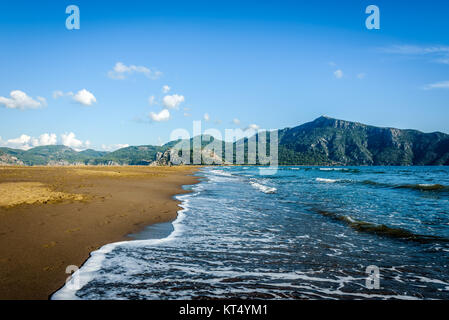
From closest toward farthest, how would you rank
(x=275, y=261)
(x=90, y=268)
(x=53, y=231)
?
1. (x=90, y=268)
2. (x=275, y=261)
3. (x=53, y=231)

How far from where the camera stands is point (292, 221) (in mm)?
13344

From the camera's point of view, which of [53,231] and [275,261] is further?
[53,231]

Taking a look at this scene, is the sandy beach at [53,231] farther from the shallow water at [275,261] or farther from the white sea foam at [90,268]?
the shallow water at [275,261]

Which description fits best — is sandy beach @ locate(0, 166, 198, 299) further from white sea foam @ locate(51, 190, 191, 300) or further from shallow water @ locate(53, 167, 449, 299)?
shallow water @ locate(53, 167, 449, 299)

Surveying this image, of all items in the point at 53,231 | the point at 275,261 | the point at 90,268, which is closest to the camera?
the point at 90,268

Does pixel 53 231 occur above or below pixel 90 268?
above

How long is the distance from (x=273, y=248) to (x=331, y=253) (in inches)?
79.3

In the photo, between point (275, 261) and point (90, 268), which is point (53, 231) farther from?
point (275, 261)

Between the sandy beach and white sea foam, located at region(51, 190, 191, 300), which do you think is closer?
white sea foam, located at region(51, 190, 191, 300)

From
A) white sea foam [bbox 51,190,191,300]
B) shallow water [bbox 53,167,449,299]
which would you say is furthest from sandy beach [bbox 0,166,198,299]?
shallow water [bbox 53,167,449,299]

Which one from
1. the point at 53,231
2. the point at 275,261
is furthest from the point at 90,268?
the point at 275,261

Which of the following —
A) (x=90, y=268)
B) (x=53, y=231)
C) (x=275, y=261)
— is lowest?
(x=275, y=261)

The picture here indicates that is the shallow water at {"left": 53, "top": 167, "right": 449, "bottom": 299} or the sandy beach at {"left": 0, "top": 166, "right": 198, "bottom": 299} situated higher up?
the sandy beach at {"left": 0, "top": 166, "right": 198, "bottom": 299}
